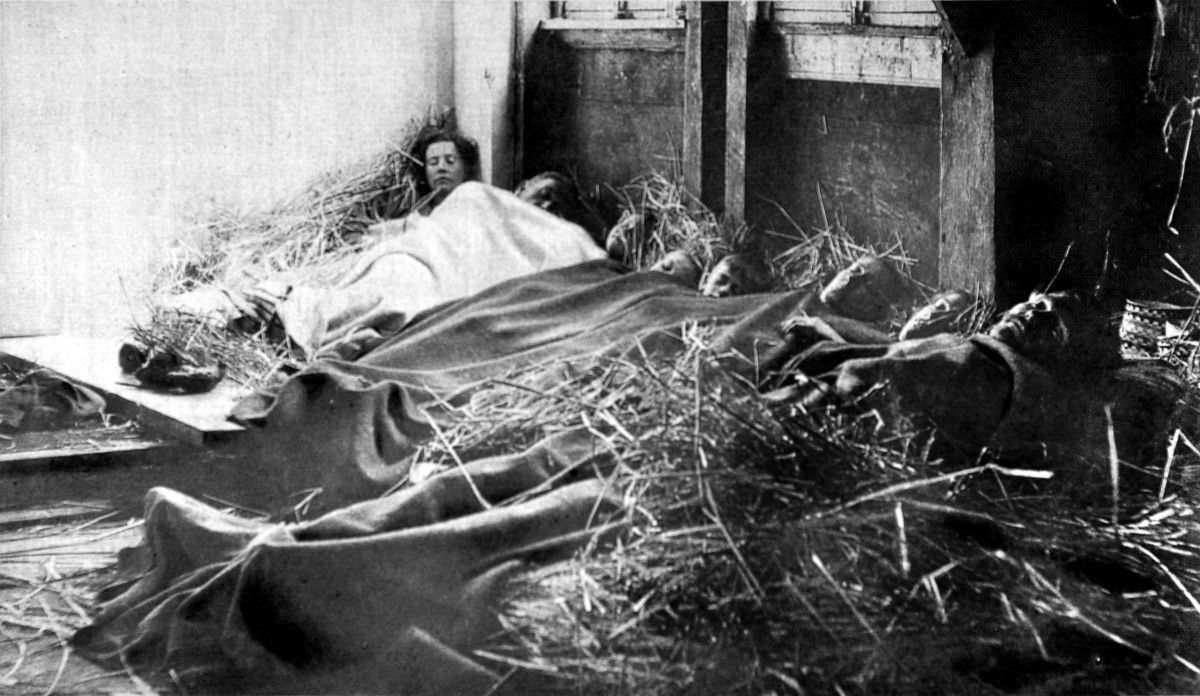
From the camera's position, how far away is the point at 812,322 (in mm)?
3748

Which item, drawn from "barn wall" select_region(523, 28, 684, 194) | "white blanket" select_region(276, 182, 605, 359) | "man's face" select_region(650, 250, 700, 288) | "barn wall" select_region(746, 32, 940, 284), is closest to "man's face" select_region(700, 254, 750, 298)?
"man's face" select_region(650, 250, 700, 288)

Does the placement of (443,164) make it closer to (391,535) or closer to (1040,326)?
(1040,326)

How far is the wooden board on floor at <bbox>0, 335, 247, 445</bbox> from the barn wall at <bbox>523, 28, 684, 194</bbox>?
212 cm

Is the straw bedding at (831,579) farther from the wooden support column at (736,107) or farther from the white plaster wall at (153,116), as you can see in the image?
the white plaster wall at (153,116)

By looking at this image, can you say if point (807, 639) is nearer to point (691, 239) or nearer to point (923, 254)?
point (923, 254)

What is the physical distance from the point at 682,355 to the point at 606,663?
1.05 metres

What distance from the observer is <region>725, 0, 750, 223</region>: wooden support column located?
5.14 m

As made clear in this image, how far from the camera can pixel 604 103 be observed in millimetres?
6086

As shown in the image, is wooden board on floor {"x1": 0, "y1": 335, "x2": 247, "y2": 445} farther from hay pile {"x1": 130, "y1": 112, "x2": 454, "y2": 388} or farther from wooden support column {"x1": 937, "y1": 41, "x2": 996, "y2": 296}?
wooden support column {"x1": 937, "y1": 41, "x2": 996, "y2": 296}

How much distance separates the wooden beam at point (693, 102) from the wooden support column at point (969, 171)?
4.92ft

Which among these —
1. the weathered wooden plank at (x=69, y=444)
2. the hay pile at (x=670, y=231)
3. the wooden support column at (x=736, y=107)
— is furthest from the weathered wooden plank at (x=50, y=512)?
the wooden support column at (x=736, y=107)

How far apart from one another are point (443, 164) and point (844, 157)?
2074 mm

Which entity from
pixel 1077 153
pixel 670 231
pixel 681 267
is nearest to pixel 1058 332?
pixel 1077 153

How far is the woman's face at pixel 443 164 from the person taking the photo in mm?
6222
